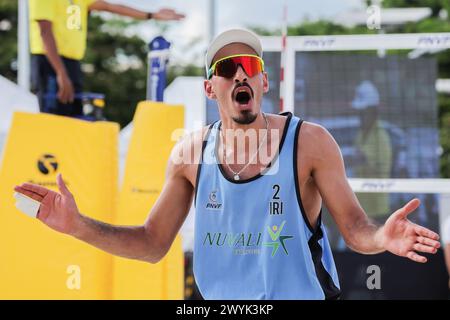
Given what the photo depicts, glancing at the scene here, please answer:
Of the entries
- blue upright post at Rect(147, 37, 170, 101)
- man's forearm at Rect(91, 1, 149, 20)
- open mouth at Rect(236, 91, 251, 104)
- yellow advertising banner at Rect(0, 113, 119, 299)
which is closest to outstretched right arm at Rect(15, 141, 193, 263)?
open mouth at Rect(236, 91, 251, 104)

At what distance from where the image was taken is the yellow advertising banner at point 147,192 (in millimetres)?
4543

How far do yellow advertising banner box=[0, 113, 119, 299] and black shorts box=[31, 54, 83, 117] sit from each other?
23.2 inches

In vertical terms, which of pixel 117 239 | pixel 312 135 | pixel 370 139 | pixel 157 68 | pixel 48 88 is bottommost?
pixel 117 239

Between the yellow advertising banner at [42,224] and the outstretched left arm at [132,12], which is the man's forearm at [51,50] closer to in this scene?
the outstretched left arm at [132,12]

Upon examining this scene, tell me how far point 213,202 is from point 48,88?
7.89 feet

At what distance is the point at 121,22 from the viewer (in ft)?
84.2

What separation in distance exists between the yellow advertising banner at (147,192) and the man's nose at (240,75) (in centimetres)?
178

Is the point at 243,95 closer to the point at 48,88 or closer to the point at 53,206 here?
the point at 53,206

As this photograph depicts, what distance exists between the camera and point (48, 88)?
16.5ft

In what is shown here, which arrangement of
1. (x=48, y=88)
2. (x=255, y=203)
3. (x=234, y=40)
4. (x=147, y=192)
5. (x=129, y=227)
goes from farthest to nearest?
1. (x=48, y=88)
2. (x=147, y=192)
3. (x=129, y=227)
4. (x=234, y=40)
5. (x=255, y=203)

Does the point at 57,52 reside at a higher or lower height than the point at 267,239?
higher

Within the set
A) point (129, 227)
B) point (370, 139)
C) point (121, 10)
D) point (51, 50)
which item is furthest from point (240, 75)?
point (370, 139)
